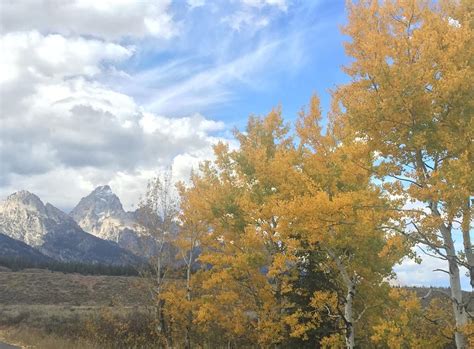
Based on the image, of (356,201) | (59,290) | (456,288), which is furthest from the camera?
(59,290)

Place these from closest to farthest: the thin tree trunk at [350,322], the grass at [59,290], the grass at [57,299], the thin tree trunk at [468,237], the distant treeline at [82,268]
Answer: the thin tree trunk at [468,237], the thin tree trunk at [350,322], the grass at [57,299], the grass at [59,290], the distant treeline at [82,268]

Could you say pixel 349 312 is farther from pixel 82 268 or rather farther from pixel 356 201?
pixel 82 268

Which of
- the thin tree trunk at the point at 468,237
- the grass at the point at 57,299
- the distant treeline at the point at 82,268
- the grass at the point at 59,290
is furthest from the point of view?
the distant treeline at the point at 82,268

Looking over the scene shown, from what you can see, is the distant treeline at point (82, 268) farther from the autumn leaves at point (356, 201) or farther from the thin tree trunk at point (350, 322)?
the thin tree trunk at point (350, 322)

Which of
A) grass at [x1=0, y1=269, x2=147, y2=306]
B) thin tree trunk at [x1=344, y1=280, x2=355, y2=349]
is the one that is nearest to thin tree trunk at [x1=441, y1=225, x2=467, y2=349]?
thin tree trunk at [x1=344, y1=280, x2=355, y2=349]

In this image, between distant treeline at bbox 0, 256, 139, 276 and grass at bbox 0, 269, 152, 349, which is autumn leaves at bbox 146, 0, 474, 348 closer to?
grass at bbox 0, 269, 152, 349

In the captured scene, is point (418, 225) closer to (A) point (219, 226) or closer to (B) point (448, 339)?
(B) point (448, 339)

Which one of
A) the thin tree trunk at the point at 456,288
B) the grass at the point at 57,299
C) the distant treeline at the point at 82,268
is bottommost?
the grass at the point at 57,299

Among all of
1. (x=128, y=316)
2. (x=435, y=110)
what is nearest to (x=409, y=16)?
(x=435, y=110)

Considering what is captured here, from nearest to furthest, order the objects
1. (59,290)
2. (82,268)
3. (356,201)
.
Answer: (356,201) → (59,290) → (82,268)

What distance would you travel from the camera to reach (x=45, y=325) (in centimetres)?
3094

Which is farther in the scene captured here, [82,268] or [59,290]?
[82,268]

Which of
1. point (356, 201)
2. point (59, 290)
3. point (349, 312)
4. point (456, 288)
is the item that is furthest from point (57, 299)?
point (456, 288)

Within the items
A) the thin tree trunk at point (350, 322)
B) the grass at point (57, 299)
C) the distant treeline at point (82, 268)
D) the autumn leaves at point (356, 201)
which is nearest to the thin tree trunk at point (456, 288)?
the autumn leaves at point (356, 201)
